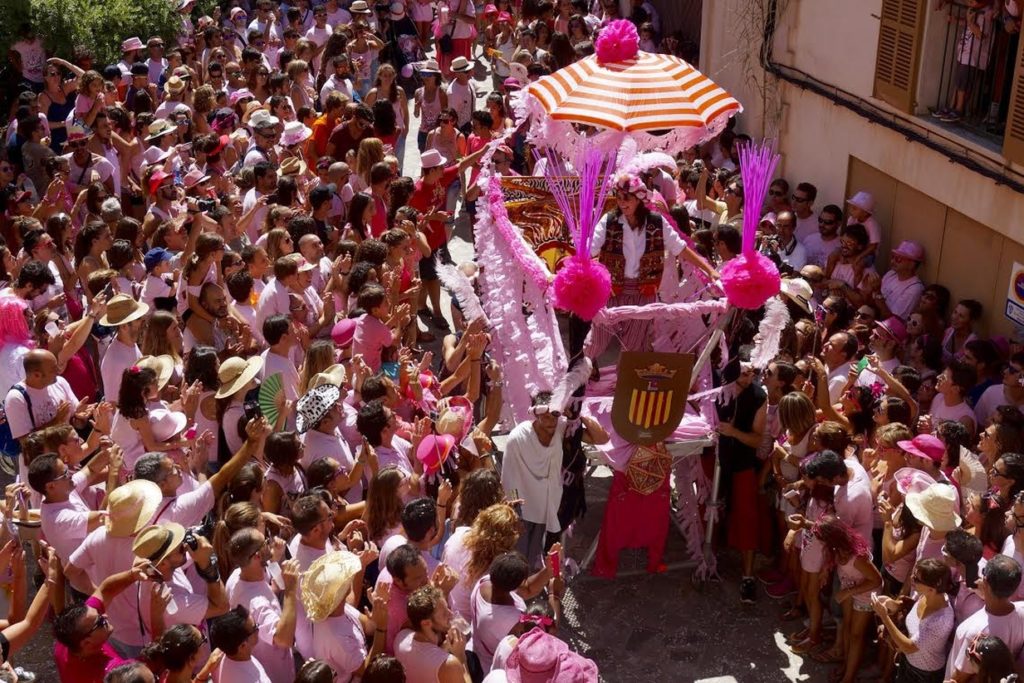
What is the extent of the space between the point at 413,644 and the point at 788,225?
6375 millimetres

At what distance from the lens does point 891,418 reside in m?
6.82

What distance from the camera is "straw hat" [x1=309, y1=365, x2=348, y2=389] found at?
6598 mm

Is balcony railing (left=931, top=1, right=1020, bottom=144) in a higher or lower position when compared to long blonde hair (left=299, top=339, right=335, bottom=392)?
higher

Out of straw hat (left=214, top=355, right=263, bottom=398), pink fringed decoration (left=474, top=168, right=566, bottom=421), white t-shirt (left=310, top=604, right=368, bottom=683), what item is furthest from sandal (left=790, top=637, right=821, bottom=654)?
straw hat (left=214, top=355, right=263, bottom=398)

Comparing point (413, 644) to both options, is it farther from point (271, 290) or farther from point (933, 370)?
point (933, 370)

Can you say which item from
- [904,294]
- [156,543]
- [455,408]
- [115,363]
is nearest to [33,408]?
[115,363]

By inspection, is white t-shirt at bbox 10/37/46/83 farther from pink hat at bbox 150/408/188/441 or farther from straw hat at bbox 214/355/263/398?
pink hat at bbox 150/408/188/441

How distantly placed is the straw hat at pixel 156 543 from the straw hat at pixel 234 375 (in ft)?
4.80

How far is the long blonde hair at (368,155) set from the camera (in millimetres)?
10234

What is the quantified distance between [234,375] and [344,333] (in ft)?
3.55

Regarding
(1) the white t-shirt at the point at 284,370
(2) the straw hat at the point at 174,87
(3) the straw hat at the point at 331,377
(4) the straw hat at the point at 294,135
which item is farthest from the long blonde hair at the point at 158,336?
(2) the straw hat at the point at 174,87

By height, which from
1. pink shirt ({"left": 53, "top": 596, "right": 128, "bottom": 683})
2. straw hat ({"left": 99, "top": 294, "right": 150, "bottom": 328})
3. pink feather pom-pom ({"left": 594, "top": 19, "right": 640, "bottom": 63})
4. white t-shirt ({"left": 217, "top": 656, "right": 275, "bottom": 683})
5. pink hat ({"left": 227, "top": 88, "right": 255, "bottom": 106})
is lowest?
pink shirt ({"left": 53, "top": 596, "right": 128, "bottom": 683})

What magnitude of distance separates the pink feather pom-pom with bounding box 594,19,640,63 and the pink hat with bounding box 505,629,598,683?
5.60 m

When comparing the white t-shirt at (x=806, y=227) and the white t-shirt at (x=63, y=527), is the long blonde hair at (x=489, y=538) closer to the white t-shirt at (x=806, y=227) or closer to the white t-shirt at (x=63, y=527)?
the white t-shirt at (x=63, y=527)
